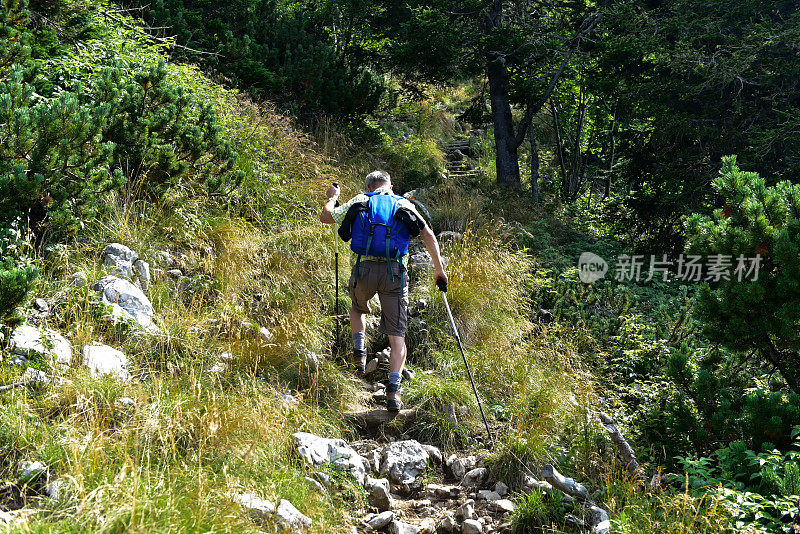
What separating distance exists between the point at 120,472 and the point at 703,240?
4.82 metres

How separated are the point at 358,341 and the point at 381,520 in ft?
6.75

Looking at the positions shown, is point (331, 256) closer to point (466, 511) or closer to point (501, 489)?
point (501, 489)

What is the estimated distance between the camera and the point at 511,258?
27.4ft

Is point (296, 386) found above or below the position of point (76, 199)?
below

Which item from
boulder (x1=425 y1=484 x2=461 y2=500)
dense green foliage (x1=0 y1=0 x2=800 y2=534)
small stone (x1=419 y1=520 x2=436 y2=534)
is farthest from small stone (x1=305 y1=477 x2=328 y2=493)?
boulder (x1=425 y1=484 x2=461 y2=500)

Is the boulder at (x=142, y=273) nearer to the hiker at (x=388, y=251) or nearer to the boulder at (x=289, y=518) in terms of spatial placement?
the hiker at (x=388, y=251)

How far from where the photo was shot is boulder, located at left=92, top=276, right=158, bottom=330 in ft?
15.9

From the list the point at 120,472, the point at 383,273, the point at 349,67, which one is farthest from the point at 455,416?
the point at 349,67

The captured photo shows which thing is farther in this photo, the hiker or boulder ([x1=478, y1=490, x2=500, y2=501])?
the hiker

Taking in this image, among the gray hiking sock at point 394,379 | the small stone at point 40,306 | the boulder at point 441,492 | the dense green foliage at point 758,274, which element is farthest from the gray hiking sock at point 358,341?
the dense green foliage at point 758,274

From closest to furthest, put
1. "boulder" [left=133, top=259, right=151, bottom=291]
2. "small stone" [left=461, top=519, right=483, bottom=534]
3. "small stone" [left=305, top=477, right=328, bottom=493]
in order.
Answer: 1. "small stone" [left=305, top=477, right=328, bottom=493]
2. "small stone" [left=461, top=519, right=483, bottom=534]
3. "boulder" [left=133, top=259, right=151, bottom=291]

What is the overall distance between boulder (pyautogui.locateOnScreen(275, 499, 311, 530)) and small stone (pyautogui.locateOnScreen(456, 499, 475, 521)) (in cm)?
128

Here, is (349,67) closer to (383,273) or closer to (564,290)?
(564,290)

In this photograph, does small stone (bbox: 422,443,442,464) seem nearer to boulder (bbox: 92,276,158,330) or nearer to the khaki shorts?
the khaki shorts
